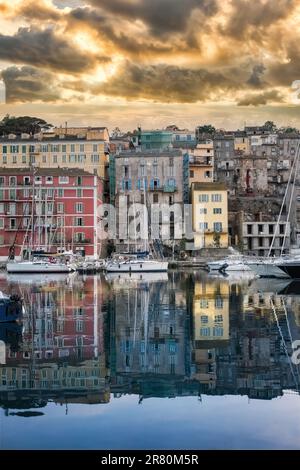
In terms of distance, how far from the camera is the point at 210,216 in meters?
77.6

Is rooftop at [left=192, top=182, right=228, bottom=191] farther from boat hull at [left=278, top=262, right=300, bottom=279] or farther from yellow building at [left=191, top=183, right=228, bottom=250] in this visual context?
boat hull at [left=278, top=262, right=300, bottom=279]

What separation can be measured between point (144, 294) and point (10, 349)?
19679mm

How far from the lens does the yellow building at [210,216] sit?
77.2m

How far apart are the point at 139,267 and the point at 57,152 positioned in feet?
87.7

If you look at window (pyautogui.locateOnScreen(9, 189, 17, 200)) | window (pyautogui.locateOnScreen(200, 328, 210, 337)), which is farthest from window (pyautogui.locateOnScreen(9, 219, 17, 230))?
window (pyautogui.locateOnScreen(200, 328, 210, 337))

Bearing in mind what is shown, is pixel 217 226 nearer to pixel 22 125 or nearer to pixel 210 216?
pixel 210 216

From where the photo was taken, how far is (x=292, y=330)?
2220 cm

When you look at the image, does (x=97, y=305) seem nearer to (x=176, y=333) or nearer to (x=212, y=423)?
(x=176, y=333)

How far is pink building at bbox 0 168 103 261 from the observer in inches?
2896

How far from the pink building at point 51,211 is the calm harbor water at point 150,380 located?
45188 mm

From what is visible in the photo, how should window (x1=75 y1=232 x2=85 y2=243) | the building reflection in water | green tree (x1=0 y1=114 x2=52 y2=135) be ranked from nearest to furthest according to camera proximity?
the building reflection in water < window (x1=75 y1=232 x2=85 y2=243) < green tree (x1=0 y1=114 x2=52 y2=135)

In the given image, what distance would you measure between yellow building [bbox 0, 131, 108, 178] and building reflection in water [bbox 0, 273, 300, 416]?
172 feet

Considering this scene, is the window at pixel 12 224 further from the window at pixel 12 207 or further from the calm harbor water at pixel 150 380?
the calm harbor water at pixel 150 380

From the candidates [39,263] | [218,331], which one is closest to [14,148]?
[39,263]
